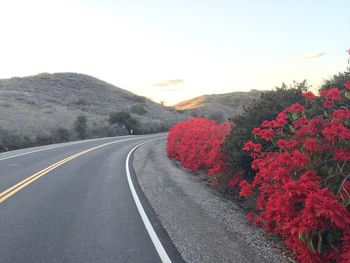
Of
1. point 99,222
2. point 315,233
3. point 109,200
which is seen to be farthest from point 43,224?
point 315,233

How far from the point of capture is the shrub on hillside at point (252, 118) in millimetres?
12781

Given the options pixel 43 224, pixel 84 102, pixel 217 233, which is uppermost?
pixel 84 102

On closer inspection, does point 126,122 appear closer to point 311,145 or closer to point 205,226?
point 205,226

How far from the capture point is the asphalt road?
6648 mm

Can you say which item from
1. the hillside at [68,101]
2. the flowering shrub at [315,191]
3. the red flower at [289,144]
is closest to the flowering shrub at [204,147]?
the red flower at [289,144]

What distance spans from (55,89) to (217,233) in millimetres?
95062

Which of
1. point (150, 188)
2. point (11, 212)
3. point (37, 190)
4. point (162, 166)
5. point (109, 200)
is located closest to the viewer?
point (11, 212)

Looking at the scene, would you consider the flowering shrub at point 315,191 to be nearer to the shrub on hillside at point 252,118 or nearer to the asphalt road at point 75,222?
the asphalt road at point 75,222

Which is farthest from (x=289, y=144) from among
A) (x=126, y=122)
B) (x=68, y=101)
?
(x=68, y=101)

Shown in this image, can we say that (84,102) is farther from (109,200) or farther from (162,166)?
(109,200)

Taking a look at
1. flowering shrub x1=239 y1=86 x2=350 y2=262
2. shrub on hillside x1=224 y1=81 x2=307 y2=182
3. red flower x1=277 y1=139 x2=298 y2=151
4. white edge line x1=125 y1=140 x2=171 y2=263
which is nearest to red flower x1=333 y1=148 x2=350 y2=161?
flowering shrub x1=239 y1=86 x2=350 y2=262

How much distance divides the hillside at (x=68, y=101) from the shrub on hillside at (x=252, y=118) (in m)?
36.5

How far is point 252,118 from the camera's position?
1357cm

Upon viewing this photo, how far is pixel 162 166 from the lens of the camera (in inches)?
781
